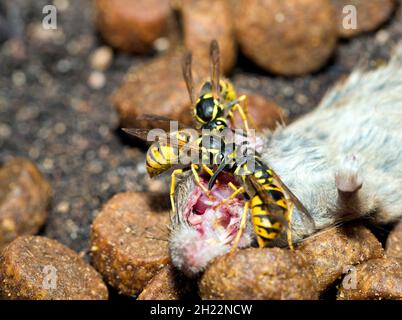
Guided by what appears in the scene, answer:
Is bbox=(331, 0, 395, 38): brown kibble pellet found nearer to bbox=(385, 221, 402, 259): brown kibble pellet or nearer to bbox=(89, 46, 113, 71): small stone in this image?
bbox=(89, 46, 113, 71): small stone

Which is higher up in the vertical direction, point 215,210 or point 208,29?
point 208,29

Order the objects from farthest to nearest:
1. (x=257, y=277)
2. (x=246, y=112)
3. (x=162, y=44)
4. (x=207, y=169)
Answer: (x=162, y=44)
(x=246, y=112)
(x=207, y=169)
(x=257, y=277)

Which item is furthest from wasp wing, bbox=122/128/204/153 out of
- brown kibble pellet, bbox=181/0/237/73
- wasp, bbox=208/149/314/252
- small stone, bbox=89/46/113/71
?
small stone, bbox=89/46/113/71

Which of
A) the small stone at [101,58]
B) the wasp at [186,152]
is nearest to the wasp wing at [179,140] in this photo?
the wasp at [186,152]

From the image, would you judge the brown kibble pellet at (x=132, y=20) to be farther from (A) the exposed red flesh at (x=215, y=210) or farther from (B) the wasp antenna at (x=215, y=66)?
(A) the exposed red flesh at (x=215, y=210)

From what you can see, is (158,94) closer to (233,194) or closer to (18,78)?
(233,194)

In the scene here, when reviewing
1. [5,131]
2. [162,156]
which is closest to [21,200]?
[5,131]
